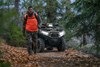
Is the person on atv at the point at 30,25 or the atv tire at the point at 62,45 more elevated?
the person on atv at the point at 30,25

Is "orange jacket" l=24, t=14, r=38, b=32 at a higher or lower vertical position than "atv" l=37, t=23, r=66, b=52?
higher

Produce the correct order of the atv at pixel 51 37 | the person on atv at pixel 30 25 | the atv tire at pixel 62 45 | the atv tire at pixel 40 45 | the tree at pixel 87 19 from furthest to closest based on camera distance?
the atv tire at pixel 62 45
the atv at pixel 51 37
the atv tire at pixel 40 45
the person on atv at pixel 30 25
the tree at pixel 87 19

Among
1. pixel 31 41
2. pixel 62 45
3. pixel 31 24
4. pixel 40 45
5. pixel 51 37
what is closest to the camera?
pixel 31 24

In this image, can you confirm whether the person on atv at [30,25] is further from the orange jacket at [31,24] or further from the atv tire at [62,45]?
the atv tire at [62,45]

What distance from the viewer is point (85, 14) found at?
10.9 meters

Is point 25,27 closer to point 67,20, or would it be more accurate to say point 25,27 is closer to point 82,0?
point 67,20

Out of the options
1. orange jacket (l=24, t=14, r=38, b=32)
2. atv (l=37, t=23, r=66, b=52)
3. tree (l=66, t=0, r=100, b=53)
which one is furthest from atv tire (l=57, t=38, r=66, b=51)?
tree (l=66, t=0, r=100, b=53)

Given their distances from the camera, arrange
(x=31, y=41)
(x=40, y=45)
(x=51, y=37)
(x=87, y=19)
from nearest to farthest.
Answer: (x=87, y=19) → (x=31, y=41) → (x=40, y=45) → (x=51, y=37)

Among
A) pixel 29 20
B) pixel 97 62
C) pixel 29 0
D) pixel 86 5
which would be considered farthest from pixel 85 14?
pixel 29 0

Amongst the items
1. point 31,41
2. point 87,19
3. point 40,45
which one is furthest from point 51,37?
point 87,19

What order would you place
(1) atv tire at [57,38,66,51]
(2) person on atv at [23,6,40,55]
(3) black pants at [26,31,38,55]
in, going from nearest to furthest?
(2) person on atv at [23,6,40,55] → (3) black pants at [26,31,38,55] → (1) atv tire at [57,38,66,51]

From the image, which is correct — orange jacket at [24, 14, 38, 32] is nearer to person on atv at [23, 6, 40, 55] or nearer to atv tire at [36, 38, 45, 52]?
person on atv at [23, 6, 40, 55]

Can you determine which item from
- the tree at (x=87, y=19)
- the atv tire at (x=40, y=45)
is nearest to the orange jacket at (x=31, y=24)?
the atv tire at (x=40, y=45)

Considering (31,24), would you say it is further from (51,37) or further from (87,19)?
(87,19)
